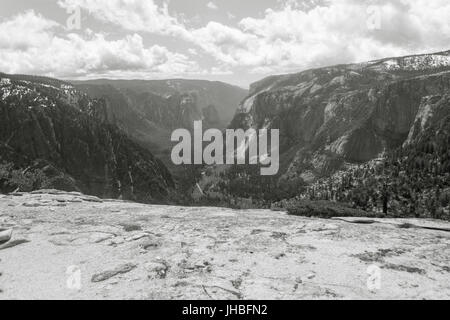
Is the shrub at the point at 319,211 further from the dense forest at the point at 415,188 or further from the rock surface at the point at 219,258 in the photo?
the dense forest at the point at 415,188

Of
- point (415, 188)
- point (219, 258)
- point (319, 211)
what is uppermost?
point (319, 211)

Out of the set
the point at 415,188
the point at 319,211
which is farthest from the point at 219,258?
the point at 415,188

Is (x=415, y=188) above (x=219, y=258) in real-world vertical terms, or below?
below

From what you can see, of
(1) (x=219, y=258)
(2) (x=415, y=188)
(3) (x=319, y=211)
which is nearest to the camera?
(1) (x=219, y=258)

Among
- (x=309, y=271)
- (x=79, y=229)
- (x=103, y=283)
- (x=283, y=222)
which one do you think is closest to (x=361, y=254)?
(x=309, y=271)

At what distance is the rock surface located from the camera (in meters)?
11.7

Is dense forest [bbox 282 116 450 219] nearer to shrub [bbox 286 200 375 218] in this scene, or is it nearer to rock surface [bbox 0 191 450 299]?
shrub [bbox 286 200 375 218]

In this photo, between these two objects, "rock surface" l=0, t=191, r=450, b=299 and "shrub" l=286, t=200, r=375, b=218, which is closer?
"rock surface" l=0, t=191, r=450, b=299

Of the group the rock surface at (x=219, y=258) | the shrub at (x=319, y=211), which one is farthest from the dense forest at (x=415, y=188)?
the rock surface at (x=219, y=258)

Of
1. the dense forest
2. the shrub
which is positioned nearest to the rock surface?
the shrub

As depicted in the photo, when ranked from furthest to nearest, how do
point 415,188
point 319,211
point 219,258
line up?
1. point 415,188
2. point 319,211
3. point 219,258

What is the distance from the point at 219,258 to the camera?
14430 millimetres

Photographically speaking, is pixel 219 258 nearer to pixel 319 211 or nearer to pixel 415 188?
pixel 319 211

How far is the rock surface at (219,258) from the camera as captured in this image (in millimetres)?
11695
